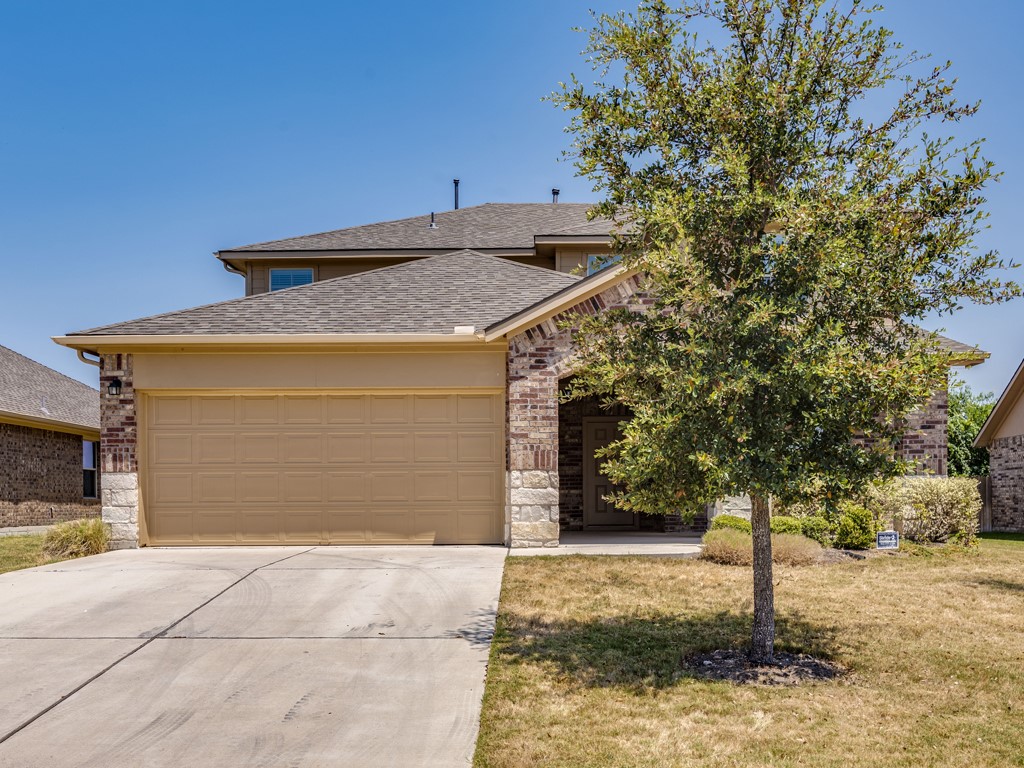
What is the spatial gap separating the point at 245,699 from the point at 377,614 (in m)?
2.49

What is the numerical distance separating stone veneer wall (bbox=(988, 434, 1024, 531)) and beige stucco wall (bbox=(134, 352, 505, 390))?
14496 mm

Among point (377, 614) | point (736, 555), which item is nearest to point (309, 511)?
point (377, 614)

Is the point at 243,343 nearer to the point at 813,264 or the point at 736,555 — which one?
the point at 736,555

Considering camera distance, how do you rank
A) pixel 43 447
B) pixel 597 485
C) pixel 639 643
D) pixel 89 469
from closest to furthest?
pixel 639 643 < pixel 597 485 < pixel 43 447 < pixel 89 469

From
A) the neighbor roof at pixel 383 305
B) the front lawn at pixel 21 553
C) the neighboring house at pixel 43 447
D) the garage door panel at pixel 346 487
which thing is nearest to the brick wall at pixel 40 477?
the neighboring house at pixel 43 447

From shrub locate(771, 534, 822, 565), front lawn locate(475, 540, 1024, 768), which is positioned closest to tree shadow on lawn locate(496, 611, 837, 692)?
front lawn locate(475, 540, 1024, 768)

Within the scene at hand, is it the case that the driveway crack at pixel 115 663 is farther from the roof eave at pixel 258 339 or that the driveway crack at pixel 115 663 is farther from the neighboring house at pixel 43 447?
the neighboring house at pixel 43 447

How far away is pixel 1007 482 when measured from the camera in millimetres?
20266

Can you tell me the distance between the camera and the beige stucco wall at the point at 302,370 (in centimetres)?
1324

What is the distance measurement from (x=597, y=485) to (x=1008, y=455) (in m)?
11.0

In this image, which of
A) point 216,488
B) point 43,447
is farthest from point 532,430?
point 43,447

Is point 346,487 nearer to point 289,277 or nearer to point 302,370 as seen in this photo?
point 302,370

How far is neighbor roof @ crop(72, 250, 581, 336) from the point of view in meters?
13.3

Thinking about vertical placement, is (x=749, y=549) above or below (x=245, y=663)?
above
